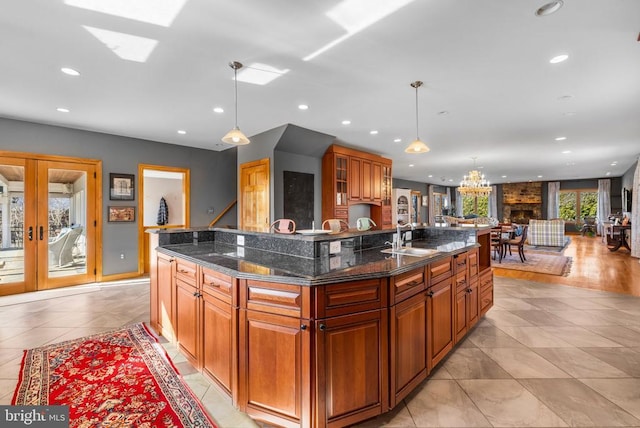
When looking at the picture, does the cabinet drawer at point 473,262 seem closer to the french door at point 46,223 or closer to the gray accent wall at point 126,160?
the gray accent wall at point 126,160

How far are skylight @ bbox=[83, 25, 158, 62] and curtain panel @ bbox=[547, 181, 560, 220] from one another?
53.9 feet

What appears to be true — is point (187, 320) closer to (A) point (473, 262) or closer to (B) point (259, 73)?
Answer: (B) point (259, 73)

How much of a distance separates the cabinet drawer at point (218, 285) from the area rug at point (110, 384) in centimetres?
71

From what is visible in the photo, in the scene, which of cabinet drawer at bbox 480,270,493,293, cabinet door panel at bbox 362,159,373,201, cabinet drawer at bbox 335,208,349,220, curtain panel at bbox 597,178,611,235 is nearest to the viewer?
cabinet drawer at bbox 480,270,493,293

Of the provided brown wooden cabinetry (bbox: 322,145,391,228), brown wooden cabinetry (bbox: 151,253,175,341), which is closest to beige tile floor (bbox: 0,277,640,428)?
brown wooden cabinetry (bbox: 151,253,175,341)

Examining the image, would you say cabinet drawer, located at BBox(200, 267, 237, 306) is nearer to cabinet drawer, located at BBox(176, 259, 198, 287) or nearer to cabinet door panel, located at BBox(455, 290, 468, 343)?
cabinet drawer, located at BBox(176, 259, 198, 287)

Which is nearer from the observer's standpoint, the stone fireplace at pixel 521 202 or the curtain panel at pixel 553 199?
the curtain panel at pixel 553 199

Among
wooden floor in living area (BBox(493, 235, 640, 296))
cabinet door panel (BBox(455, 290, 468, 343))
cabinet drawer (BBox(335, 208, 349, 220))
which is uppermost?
cabinet drawer (BBox(335, 208, 349, 220))

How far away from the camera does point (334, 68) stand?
9.17 ft

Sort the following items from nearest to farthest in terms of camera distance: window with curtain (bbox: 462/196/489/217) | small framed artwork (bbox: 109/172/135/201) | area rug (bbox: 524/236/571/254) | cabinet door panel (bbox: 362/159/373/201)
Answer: small framed artwork (bbox: 109/172/135/201) → cabinet door panel (bbox: 362/159/373/201) → area rug (bbox: 524/236/571/254) → window with curtain (bbox: 462/196/489/217)

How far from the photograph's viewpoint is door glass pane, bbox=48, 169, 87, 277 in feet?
15.3

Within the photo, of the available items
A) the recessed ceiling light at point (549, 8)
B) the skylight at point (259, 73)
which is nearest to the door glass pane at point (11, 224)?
the skylight at point (259, 73)

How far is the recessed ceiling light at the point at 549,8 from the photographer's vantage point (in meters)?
1.89

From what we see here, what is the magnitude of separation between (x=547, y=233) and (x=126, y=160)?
1099 cm
